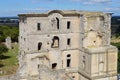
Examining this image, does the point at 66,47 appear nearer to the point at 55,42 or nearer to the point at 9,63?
the point at 55,42

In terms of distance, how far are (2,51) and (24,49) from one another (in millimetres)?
20045

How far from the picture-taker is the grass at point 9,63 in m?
37.0

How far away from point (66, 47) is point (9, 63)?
54.5ft

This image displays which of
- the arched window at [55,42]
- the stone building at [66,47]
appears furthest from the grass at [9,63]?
the arched window at [55,42]

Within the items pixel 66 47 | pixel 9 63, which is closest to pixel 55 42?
pixel 66 47

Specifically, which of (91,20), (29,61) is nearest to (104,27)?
(91,20)

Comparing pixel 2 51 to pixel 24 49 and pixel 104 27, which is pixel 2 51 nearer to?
pixel 24 49

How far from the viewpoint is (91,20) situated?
102 ft

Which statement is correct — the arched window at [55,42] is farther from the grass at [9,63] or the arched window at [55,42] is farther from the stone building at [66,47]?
the grass at [9,63]

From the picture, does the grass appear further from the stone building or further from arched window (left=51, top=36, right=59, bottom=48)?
arched window (left=51, top=36, right=59, bottom=48)

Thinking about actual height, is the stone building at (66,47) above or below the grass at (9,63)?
above

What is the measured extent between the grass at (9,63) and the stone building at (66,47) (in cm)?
751

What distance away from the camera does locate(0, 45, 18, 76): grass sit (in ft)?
121

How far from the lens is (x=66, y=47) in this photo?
30.8 meters
